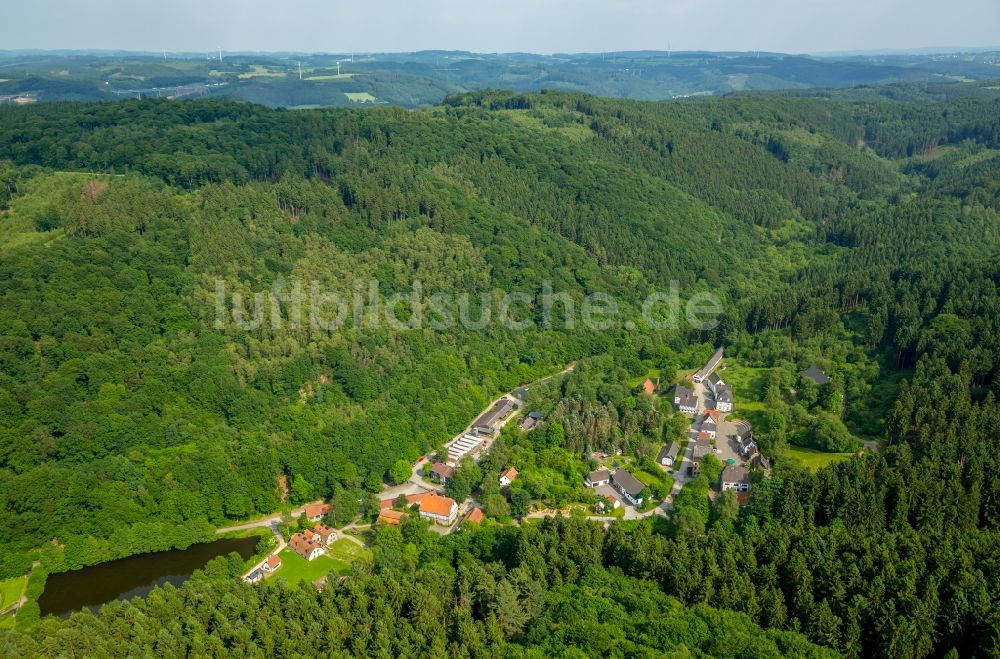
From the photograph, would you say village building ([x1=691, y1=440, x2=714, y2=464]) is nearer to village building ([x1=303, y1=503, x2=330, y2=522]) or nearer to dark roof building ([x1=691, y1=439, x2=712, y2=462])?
dark roof building ([x1=691, y1=439, x2=712, y2=462])

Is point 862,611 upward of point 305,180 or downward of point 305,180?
downward

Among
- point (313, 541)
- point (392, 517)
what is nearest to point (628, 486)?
point (392, 517)

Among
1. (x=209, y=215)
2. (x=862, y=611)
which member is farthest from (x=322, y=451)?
(x=862, y=611)

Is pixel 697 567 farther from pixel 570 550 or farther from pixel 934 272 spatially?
pixel 934 272

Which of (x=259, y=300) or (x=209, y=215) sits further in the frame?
(x=209, y=215)

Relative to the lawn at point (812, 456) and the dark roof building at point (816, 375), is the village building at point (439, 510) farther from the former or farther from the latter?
the dark roof building at point (816, 375)

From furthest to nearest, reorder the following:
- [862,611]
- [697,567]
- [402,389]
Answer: [402,389], [697,567], [862,611]

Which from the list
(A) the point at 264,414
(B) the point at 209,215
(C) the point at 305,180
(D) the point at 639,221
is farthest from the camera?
(D) the point at 639,221
